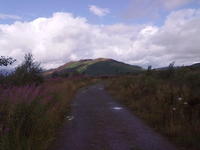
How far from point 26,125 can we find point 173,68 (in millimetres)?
18205

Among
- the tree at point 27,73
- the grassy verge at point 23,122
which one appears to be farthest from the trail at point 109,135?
the tree at point 27,73

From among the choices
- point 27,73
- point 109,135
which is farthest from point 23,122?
point 27,73

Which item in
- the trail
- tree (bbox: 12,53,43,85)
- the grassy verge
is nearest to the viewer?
the grassy verge

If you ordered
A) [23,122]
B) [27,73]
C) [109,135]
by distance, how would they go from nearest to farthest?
[23,122] < [109,135] < [27,73]

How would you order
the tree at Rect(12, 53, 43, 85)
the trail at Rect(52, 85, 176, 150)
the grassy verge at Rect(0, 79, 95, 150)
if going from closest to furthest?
the grassy verge at Rect(0, 79, 95, 150), the trail at Rect(52, 85, 176, 150), the tree at Rect(12, 53, 43, 85)

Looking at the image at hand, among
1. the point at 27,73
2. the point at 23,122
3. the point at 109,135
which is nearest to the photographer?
the point at 23,122

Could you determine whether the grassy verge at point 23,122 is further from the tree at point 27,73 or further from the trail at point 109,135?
the tree at point 27,73

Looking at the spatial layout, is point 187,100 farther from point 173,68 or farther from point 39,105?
point 173,68

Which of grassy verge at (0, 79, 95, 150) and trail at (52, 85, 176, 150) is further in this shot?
trail at (52, 85, 176, 150)

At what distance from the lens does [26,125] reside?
525 centimetres

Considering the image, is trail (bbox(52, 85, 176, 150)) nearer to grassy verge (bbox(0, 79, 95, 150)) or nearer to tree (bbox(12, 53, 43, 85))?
grassy verge (bbox(0, 79, 95, 150))

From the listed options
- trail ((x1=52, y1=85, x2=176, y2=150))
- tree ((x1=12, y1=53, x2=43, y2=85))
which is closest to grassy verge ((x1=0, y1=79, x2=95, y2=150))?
trail ((x1=52, y1=85, x2=176, y2=150))

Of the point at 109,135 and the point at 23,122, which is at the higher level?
the point at 23,122

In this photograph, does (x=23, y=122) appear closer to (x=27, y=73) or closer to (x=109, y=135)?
(x=109, y=135)
